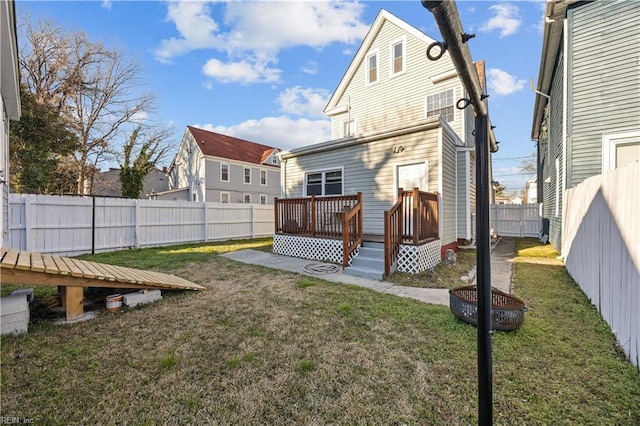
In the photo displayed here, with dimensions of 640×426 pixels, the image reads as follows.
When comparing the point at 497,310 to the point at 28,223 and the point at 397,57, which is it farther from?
the point at 397,57

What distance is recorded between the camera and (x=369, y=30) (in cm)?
1214

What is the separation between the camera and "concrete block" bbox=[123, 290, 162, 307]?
161 inches

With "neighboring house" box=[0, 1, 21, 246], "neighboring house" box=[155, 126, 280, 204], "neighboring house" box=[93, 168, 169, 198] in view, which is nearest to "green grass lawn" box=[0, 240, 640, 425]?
"neighboring house" box=[0, 1, 21, 246]

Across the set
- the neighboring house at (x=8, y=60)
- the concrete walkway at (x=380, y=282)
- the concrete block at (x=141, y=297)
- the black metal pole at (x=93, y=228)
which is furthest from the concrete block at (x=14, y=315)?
the black metal pole at (x=93, y=228)

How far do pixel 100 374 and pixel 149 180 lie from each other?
100ft

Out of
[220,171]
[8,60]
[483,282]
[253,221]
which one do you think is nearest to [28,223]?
[8,60]

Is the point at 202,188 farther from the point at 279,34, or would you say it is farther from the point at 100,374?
the point at 100,374

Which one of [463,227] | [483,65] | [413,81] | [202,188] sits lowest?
[463,227]

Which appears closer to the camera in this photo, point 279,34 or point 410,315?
point 410,315

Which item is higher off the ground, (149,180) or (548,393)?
(149,180)

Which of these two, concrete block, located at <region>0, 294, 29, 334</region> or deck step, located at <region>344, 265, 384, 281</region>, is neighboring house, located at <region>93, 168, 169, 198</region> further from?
concrete block, located at <region>0, 294, 29, 334</region>

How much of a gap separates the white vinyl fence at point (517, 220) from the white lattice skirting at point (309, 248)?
36.9 feet

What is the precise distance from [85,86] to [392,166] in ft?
69.1

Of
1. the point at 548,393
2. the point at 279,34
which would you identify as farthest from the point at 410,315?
the point at 279,34
